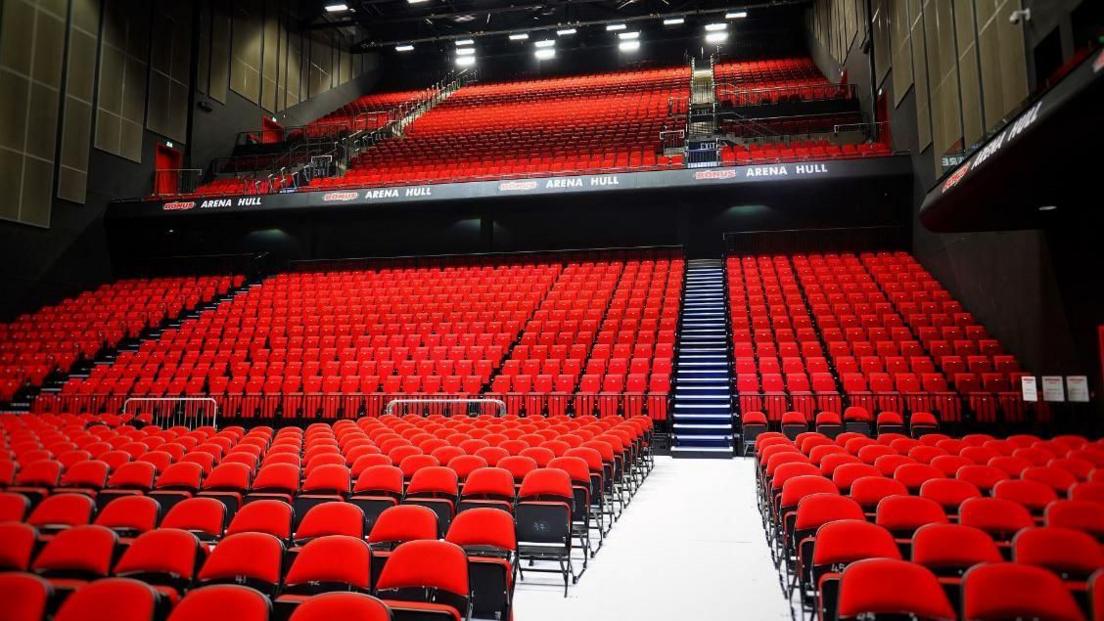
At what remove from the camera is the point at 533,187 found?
15125 millimetres

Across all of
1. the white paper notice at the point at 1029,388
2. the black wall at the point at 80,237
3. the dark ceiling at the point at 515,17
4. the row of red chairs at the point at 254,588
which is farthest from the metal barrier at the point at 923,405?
the dark ceiling at the point at 515,17

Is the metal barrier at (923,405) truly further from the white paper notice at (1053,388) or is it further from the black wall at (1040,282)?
the black wall at (1040,282)

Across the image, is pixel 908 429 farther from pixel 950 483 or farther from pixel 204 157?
pixel 204 157

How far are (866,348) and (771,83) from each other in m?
14.6

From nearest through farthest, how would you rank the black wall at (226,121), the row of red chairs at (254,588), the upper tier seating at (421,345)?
the row of red chairs at (254,588)
the upper tier seating at (421,345)
the black wall at (226,121)

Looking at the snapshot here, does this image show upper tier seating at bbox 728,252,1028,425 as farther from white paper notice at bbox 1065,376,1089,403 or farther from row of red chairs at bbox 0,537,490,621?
row of red chairs at bbox 0,537,490,621

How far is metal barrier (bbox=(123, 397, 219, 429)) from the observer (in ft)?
34.9

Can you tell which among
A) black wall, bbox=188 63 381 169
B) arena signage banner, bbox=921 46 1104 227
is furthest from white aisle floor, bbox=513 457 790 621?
black wall, bbox=188 63 381 169

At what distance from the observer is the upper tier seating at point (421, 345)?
10516mm

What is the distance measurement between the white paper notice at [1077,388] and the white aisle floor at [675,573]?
4.48 m

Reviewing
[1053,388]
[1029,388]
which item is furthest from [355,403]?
[1053,388]

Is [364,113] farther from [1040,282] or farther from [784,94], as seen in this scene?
[1040,282]

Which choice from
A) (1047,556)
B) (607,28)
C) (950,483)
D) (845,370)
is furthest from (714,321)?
(607,28)

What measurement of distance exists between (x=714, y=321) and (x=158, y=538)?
11.1 m
